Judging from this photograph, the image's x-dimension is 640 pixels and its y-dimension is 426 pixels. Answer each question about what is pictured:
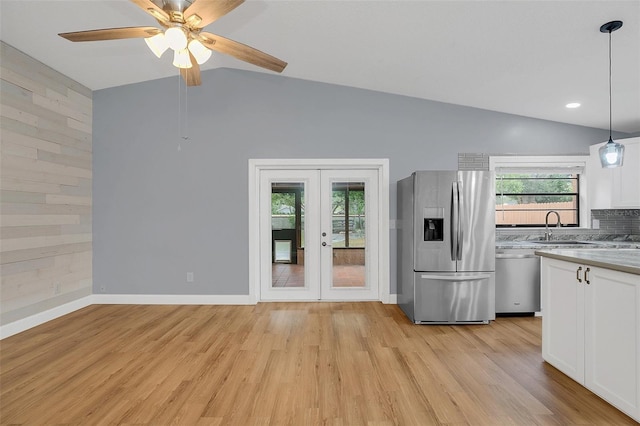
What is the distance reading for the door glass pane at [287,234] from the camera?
4.64m

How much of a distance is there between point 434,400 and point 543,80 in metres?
3.52

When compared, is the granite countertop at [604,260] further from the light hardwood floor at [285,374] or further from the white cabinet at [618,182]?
the white cabinet at [618,182]

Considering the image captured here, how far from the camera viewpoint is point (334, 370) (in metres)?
2.62

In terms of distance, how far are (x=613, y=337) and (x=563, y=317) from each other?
434 mm

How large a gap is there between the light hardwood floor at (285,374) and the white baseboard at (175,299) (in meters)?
0.58

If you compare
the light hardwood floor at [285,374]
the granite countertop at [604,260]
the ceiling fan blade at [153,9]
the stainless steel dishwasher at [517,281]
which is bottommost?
the light hardwood floor at [285,374]

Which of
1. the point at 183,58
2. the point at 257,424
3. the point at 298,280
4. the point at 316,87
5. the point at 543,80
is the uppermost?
the point at 316,87

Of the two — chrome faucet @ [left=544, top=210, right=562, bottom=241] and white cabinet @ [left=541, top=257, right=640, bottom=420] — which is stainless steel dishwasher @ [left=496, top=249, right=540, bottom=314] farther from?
white cabinet @ [left=541, top=257, right=640, bottom=420]

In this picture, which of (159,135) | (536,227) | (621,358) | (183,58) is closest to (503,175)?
(536,227)

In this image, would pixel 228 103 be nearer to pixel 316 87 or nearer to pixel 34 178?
pixel 316 87

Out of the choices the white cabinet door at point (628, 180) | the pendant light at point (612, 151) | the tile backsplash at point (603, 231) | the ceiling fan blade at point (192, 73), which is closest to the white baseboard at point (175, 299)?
the ceiling fan blade at point (192, 73)

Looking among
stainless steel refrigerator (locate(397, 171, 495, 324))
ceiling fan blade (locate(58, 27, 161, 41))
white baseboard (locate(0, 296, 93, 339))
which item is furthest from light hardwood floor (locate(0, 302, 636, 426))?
ceiling fan blade (locate(58, 27, 161, 41))

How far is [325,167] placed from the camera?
4.57 metres

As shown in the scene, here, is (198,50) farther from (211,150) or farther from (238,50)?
(211,150)
